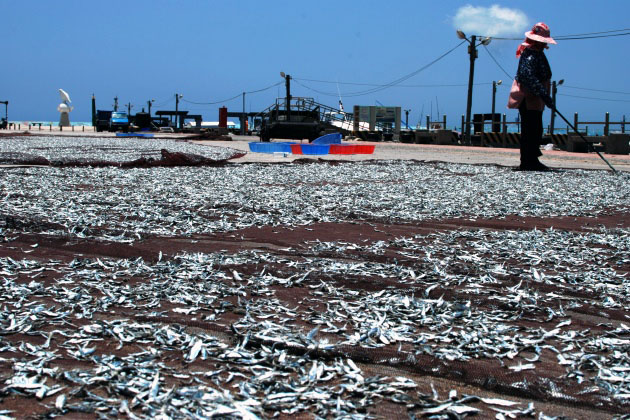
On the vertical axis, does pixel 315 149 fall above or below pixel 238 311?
above

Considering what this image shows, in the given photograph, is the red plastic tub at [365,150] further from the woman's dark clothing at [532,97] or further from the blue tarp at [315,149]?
the woman's dark clothing at [532,97]

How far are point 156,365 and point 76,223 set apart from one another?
3.38 meters

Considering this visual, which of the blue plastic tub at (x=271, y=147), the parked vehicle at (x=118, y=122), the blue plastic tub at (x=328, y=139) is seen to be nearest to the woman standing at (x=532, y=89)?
the blue plastic tub at (x=271, y=147)

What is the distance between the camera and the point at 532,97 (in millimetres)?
12742

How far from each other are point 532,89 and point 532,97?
0.32 meters

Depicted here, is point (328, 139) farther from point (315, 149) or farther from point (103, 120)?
point (103, 120)

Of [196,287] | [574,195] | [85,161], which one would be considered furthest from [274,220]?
[85,161]

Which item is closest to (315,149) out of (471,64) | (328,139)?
(328,139)

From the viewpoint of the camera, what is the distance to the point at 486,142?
33750 millimetres

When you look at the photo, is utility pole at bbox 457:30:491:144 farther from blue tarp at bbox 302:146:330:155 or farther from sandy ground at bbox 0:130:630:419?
sandy ground at bbox 0:130:630:419

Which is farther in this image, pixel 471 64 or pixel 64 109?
pixel 64 109

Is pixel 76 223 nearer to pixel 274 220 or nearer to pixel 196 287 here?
pixel 274 220

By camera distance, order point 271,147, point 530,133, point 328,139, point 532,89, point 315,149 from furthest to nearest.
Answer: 1. point 328,139
2. point 271,147
3. point 315,149
4. point 530,133
5. point 532,89

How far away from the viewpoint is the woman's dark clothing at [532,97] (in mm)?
12461
